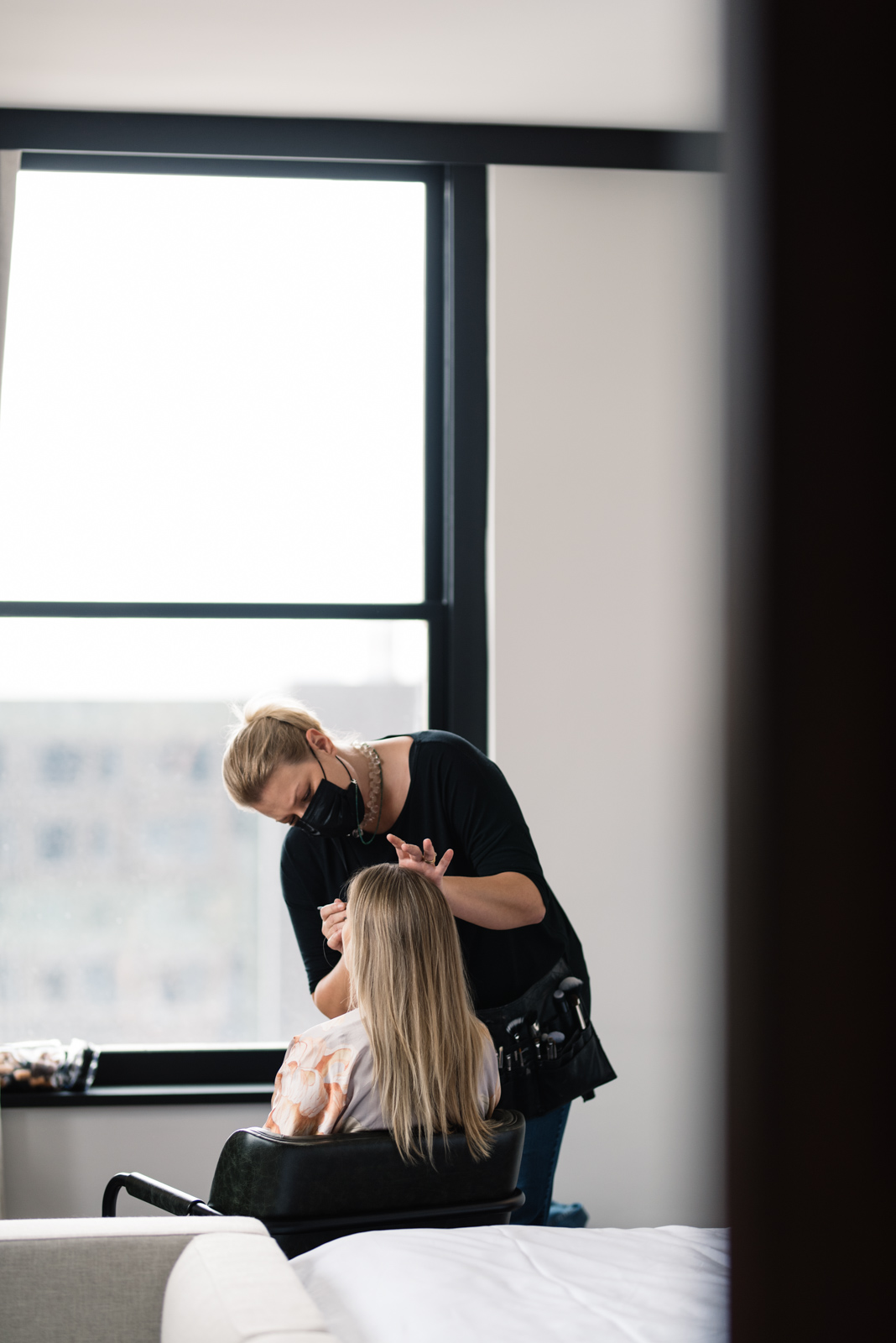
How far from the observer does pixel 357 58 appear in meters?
2.75

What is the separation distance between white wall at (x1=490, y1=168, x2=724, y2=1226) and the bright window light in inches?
14.0

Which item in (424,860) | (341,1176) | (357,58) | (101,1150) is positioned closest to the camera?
(341,1176)

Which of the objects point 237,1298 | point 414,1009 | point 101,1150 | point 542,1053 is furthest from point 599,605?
point 237,1298

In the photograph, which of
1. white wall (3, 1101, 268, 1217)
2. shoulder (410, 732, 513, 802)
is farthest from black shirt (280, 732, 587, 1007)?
white wall (3, 1101, 268, 1217)

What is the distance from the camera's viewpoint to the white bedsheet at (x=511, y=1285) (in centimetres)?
138

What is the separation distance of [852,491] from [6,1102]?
322 centimetres

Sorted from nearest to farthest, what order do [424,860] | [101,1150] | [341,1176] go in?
[341,1176]
[424,860]
[101,1150]

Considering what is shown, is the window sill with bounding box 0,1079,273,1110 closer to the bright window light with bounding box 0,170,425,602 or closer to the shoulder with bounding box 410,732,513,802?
the shoulder with bounding box 410,732,513,802

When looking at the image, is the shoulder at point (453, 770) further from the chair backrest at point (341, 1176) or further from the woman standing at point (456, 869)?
the chair backrest at point (341, 1176)

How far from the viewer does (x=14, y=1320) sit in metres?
1.47

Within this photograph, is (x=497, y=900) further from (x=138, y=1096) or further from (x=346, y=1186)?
A: (x=138, y=1096)

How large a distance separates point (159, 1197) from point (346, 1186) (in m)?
0.39

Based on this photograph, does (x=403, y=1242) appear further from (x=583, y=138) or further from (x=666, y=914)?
(x=583, y=138)

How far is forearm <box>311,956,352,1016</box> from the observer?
84.3 inches
